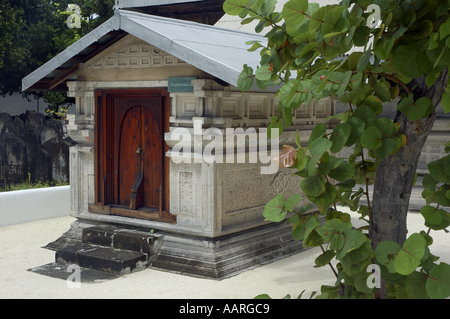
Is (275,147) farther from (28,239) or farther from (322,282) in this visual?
(28,239)

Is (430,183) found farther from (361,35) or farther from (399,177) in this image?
(361,35)

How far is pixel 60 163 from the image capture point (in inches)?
432

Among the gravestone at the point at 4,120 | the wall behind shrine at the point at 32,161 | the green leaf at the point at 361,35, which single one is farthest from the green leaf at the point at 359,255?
the gravestone at the point at 4,120

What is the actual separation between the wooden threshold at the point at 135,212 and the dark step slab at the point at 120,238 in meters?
0.26

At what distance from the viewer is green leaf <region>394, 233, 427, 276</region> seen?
6.20 feet

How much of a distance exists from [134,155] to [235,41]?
2537mm

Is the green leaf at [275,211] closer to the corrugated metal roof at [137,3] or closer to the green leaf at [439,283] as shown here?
the green leaf at [439,283]

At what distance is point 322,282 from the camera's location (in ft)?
20.1

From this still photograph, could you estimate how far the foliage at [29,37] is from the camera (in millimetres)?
21375

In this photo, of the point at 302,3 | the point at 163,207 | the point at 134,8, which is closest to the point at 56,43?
the point at 134,8

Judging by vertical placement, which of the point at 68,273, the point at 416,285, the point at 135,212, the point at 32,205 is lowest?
the point at 68,273

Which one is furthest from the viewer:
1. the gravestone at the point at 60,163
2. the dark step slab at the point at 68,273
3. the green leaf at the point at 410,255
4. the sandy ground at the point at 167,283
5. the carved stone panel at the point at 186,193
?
the gravestone at the point at 60,163

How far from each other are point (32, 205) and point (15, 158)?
1.73 metres

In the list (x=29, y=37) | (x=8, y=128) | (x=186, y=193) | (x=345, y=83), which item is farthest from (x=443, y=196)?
(x=29, y=37)
